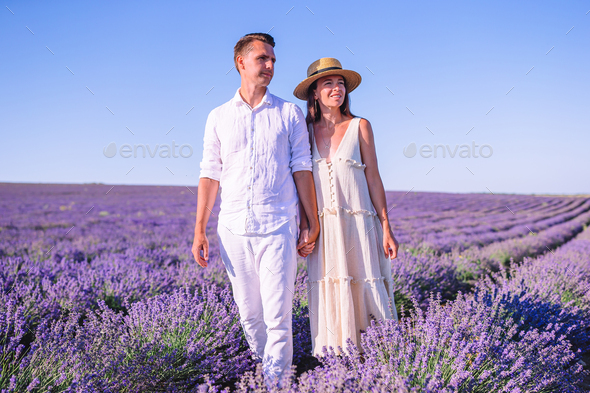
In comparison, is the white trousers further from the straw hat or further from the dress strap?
the straw hat

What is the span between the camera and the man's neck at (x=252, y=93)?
1.67 metres

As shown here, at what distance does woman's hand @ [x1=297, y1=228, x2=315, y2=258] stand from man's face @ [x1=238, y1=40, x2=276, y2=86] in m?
0.73

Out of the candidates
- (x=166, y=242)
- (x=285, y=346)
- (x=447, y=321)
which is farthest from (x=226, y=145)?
(x=166, y=242)

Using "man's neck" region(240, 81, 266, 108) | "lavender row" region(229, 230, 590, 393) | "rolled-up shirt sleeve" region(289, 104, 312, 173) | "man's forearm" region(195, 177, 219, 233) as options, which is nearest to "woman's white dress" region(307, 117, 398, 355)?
"lavender row" region(229, 230, 590, 393)

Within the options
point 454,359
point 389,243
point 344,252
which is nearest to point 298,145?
point 344,252

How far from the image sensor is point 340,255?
183 centimetres

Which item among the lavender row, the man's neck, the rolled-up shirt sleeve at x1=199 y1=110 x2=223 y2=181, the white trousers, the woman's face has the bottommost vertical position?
the lavender row

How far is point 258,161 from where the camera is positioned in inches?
62.9

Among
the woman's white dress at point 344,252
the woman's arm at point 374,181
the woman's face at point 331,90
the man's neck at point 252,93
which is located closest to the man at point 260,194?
the man's neck at point 252,93

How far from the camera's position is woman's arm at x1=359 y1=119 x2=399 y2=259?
1.89 m

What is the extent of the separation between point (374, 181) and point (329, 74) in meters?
0.63

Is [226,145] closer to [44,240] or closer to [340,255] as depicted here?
[340,255]

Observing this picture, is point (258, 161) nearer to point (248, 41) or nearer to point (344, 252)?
point (248, 41)

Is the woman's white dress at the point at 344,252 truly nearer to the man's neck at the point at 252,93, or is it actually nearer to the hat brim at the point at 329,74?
the hat brim at the point at 329,74
